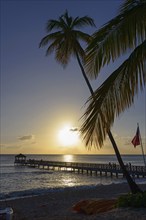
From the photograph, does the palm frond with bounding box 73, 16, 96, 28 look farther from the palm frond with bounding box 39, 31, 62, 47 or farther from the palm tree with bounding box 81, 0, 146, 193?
the palm tree with bounding box 81, 0, 146, 193

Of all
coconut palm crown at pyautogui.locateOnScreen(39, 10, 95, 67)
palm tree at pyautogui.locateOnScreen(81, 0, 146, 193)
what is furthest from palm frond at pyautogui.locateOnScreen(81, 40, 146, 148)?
coconut palm crown at pyautogui.locateOnScreen(39, 10, 95, 67)

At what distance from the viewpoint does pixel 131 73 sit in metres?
5.82

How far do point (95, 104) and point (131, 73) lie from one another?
93 cm

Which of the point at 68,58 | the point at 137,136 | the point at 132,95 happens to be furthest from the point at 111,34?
the point at 137,136

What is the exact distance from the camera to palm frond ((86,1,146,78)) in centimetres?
602

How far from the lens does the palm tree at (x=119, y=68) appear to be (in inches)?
229

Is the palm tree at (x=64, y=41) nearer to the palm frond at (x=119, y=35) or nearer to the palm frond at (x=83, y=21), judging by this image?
the palm frond at (x=83, y=21)

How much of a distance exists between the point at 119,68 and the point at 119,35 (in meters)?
0.69

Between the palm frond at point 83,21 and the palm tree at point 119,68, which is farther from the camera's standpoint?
the palm frond at point 83,21

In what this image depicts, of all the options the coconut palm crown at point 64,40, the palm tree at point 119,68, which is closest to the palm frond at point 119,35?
the palm tree at point 119,68

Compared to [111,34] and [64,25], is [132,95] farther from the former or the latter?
[64,25]

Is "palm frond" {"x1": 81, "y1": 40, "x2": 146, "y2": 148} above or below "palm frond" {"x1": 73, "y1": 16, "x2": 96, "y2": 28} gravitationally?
below

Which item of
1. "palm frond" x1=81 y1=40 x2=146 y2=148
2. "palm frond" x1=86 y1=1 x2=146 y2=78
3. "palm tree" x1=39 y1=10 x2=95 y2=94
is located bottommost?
"palm frond" x1=81 y1=40 x2=146 y2=148

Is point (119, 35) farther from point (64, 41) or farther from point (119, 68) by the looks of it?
point (64, 41)
